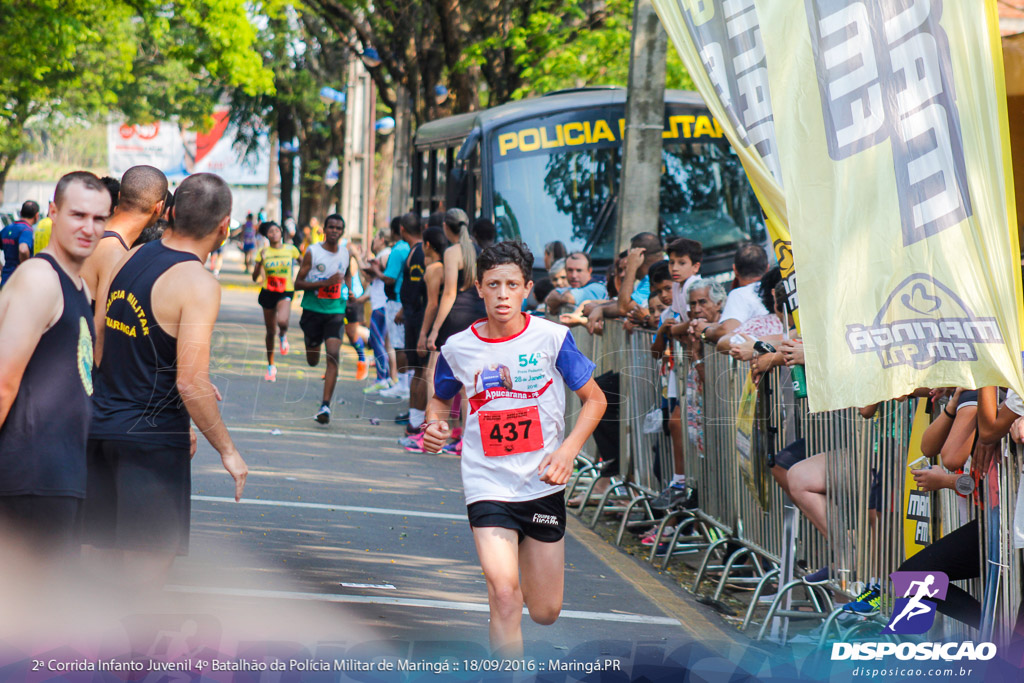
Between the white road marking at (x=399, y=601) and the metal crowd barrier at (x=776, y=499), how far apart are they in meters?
0.55

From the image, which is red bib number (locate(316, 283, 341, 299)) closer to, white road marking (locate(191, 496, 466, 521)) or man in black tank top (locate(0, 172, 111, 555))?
white road marking (locate(191, 496, 466, 521))

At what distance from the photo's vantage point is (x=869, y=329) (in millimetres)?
4211

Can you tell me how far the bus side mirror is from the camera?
16016mm

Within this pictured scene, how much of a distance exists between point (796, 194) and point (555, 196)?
1106cm

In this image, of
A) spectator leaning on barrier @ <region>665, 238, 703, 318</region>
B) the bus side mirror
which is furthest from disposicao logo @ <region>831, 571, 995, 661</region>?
the bus side mirror

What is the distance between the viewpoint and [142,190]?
5820 mm

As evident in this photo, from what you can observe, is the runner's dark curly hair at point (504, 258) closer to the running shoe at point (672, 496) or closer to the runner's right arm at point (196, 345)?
the runner's right arm at point (196, 345)

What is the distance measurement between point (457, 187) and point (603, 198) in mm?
2224

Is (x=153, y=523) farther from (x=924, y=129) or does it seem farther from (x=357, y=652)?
(x=924, y=129)

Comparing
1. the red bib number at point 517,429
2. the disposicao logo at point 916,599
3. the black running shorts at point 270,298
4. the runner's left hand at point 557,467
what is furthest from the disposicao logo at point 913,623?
the black running shorts at point 270,298

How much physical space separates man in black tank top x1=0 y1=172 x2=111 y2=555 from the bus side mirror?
11726 millimetres

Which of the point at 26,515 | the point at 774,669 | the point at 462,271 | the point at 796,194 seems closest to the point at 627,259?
the point at 462,271

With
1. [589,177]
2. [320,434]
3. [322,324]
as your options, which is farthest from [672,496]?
[589,177]

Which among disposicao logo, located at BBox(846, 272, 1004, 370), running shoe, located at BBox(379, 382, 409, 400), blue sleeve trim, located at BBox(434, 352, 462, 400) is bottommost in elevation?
running shoe, located at BBox(379, 382, 409, 400)
